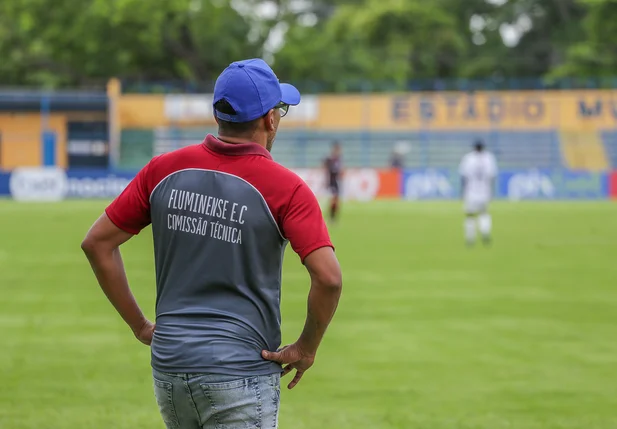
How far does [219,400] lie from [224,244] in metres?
0.51

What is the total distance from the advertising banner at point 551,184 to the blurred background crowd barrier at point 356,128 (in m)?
3.68

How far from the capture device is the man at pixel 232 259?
3.64m

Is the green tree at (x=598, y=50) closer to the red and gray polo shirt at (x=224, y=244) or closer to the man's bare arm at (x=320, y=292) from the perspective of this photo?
the man's bare arm at (x=320, y=292)

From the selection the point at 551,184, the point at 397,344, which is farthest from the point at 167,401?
the point at 551,184

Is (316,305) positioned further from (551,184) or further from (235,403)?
(551,184)

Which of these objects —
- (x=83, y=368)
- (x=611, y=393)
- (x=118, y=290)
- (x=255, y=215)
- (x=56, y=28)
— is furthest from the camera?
(x=56, y=28)

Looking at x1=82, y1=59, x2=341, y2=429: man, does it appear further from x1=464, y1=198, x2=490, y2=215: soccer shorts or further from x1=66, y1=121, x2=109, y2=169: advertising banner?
x1=66, y1=121, x2=109, y2=169: advertising banner

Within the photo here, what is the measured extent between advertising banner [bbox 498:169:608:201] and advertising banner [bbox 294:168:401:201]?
450 centimetres

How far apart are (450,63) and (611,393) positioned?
64193 mm

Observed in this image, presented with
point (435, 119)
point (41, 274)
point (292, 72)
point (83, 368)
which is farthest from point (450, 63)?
point (83, 368)

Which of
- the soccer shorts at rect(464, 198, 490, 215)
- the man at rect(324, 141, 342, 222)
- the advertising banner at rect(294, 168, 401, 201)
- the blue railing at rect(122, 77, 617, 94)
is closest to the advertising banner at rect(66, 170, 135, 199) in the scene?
the advertising banner at rect(294, 168, 401, 201)

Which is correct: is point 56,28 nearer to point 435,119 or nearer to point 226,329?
point 435,119

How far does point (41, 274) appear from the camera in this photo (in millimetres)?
16688

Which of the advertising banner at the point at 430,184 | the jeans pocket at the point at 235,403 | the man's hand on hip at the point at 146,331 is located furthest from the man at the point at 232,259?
the advertising banner at the point at 430,184
